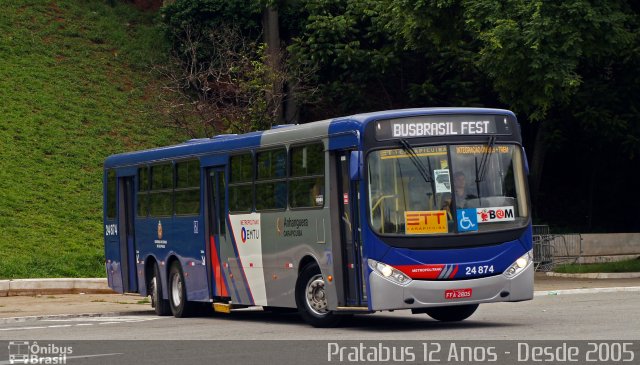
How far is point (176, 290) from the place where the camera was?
23719 mm

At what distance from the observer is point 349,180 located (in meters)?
17.9

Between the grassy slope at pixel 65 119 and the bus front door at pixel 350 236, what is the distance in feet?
47.7

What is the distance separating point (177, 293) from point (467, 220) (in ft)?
26.0

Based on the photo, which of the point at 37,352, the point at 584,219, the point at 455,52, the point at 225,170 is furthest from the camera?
the point at 584,219

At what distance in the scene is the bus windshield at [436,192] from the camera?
17312mm

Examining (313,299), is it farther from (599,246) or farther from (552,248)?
(599,246)

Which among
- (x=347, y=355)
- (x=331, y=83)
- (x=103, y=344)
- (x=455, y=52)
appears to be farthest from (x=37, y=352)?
(x=331, y=83)

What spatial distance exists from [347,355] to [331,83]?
29.7m

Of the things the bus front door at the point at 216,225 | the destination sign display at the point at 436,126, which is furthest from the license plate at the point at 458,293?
the bus front door at the point at 216,225

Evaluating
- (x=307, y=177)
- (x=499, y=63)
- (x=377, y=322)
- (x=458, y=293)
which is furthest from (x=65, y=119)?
(x=458, y=293)

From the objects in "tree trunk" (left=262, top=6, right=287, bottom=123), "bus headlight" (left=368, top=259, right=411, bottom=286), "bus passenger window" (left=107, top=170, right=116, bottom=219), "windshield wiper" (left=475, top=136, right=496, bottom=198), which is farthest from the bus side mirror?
"tree trunk" (left=262, top=6, right=287, bottom=123)

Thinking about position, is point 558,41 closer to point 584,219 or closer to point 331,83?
point 331,83

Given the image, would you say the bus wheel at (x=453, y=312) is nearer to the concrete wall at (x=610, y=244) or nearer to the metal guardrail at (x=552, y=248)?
the metal guardrail at (x=552, y=248)

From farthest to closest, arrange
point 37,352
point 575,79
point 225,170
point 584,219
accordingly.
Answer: point 584,219
point 575,79
point 225,170
point 37,352
